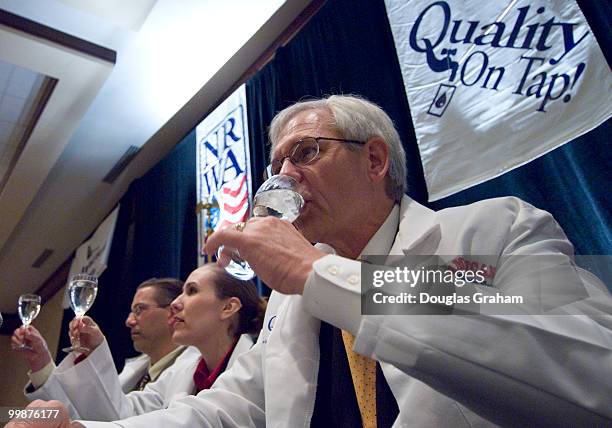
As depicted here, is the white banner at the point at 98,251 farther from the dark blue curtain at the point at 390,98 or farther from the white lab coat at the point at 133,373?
the dark blue curtain at the point at 390,98

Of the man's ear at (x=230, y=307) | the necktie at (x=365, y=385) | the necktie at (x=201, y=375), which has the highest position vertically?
the man's ear at (x=230, y=307)

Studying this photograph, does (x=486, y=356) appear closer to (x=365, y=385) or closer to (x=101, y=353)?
(x=365, y=385)

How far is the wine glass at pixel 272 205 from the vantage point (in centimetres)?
75

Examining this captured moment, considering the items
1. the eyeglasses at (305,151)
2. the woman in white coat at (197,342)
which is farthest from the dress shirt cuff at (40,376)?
the eyeglasses at (305,151)

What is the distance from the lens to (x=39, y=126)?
3.28 m

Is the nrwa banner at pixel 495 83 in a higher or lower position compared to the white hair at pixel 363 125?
higher

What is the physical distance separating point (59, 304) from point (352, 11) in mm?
5948

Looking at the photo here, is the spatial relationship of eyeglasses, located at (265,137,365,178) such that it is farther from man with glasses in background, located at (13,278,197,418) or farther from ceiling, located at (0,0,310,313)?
ceiling, located at (0,0,310,313)

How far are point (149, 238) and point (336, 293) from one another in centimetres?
355

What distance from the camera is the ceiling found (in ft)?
8.30

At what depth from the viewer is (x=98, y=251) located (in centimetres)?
436

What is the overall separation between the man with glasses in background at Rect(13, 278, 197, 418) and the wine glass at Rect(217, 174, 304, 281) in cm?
77

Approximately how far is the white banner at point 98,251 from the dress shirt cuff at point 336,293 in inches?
157

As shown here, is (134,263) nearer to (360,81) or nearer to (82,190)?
(82,190)
